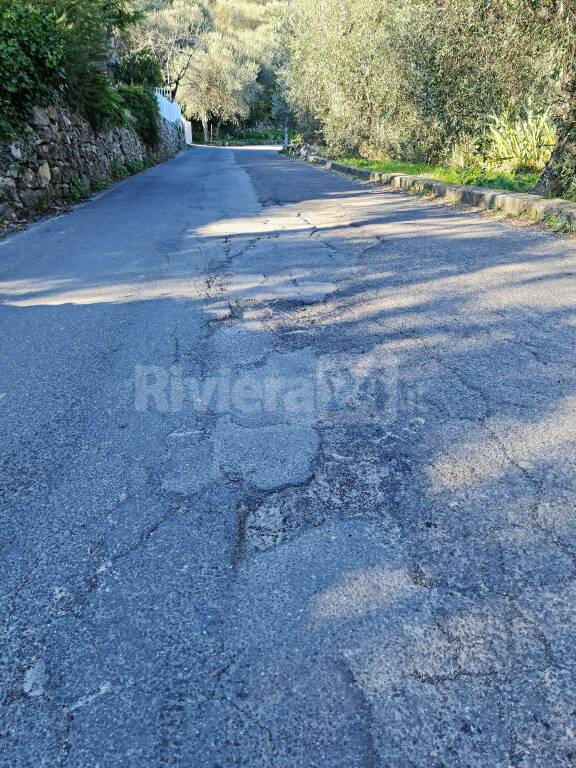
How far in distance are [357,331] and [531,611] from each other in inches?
Answer: 85.9

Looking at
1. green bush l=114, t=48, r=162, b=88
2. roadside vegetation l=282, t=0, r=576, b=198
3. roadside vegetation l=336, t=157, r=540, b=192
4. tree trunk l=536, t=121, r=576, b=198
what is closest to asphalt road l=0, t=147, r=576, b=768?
tree trunk l=536, t=121, r=576, b=198

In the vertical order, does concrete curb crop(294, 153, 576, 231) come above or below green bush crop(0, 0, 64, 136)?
below

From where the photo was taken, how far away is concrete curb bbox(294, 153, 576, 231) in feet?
19.6

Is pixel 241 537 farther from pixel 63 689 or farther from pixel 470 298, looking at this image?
pixel 470 298

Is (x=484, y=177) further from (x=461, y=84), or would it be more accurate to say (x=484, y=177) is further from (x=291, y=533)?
(x=291, y=533)

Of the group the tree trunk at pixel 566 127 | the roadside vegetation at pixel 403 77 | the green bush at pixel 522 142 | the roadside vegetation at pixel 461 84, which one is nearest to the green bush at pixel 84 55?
the roadside vegetation at pixel 403 77

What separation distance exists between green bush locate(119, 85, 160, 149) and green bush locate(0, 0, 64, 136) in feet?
28.7

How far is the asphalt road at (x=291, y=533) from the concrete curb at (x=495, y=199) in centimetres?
275

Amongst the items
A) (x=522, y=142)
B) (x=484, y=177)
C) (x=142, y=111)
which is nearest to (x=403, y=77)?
(x=522, y=142)

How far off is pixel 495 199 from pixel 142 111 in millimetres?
16042

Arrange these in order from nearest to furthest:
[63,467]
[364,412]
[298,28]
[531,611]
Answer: [531,611] < [63,467] < [364,412] < [298,28]

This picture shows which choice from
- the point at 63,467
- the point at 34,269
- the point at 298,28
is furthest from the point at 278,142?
the point at 63,467

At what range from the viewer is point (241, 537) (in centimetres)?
166

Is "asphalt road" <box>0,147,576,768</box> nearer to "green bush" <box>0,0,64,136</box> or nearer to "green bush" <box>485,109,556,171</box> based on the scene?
"green bush" <box>0,0,64,136</box>
